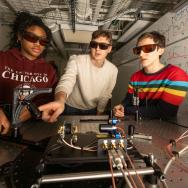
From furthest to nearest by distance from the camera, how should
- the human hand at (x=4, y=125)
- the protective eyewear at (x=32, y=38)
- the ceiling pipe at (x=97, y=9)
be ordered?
the ceiling pipe at (x=97, y=9) < the protective eyewear at (x=32, y=38) < the human hand at (x=4, y=125)

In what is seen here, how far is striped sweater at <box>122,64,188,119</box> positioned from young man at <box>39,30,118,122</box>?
334mm

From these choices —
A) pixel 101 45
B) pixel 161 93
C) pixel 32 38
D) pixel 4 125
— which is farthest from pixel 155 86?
pixel 4 125

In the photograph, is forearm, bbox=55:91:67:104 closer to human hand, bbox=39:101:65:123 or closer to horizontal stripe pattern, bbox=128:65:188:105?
human hand, bbox=39:101:65:123

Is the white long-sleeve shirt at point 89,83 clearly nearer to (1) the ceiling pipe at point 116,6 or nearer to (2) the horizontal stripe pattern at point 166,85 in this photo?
(2) the horizontal stripe pattern at point 166,85

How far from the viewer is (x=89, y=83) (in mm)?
1872

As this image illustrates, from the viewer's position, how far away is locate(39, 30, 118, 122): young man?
67.4 inches

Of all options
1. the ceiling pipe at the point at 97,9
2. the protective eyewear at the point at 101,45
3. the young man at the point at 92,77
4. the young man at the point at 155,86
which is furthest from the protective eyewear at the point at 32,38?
the ceiling pipe at the point at 97,9

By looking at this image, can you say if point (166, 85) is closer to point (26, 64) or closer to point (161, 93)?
point (161, 93)

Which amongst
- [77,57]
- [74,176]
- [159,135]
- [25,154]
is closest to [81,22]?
[77,57]

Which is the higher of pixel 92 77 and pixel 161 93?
pixel 92 77

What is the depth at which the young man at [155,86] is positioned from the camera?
140cm

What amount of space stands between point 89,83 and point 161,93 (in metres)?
0.68

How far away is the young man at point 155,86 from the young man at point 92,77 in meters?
0.27

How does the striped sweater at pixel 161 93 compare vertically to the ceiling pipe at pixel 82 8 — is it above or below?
below
